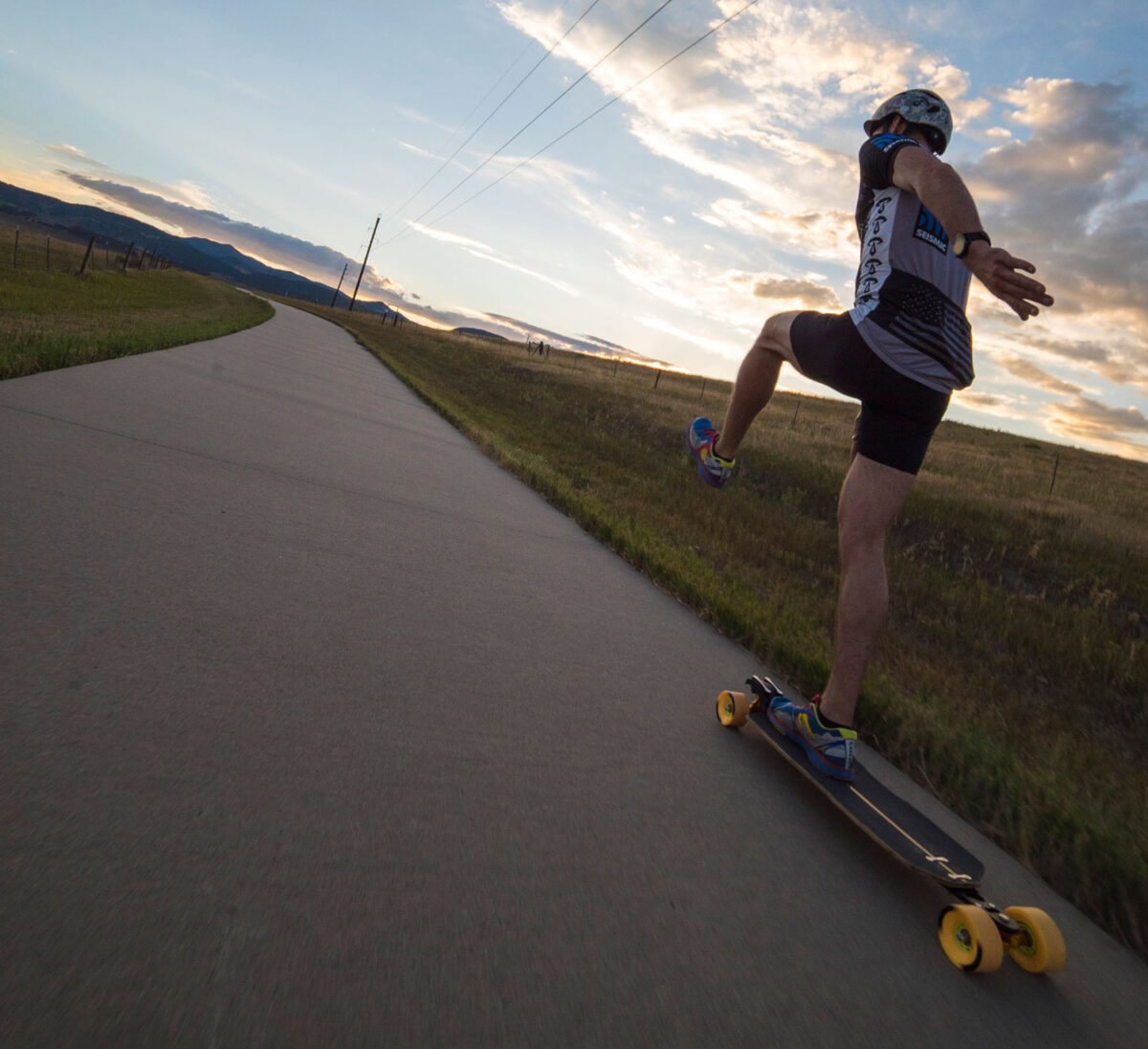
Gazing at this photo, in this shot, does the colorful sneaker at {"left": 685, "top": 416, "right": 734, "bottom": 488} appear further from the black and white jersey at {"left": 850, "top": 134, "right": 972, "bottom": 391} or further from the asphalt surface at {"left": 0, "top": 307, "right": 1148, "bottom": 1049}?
the black and white jersey at {"left": 850, "top": 134, "right": 972, "bottom": 391}

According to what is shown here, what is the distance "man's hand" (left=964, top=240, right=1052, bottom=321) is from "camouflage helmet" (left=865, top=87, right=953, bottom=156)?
2.45 feet

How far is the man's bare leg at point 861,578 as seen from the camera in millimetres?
2498

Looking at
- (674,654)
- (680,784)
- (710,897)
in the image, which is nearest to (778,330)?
(674,654)

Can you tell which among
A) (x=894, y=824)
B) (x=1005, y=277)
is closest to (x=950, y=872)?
(x=894, y=824)

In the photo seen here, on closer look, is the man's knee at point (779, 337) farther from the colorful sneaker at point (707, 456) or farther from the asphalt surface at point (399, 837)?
the asphalt surface at point (399, 837)

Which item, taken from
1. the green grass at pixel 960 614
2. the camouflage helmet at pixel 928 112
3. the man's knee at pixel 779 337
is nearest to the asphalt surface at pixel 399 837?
the green grass at pixel 960 614

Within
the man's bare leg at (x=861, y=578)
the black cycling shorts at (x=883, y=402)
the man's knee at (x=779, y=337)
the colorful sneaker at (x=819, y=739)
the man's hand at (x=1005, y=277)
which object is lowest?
the colorful sneaker at (x=819, y=739)

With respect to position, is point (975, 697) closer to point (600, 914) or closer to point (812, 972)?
point (812, 972)

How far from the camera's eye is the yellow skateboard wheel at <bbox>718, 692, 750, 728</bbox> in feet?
9.33

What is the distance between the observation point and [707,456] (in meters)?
3.61

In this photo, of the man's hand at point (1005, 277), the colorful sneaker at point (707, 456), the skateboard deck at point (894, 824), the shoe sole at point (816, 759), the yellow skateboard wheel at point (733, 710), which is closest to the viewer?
the skateboard deck at point (894, 824)

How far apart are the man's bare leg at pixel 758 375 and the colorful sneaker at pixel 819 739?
3.88ft

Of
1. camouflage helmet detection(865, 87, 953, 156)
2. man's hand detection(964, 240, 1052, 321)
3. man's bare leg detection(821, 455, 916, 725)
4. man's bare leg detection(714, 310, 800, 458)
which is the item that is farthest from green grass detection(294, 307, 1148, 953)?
camouflage helmet detection(865, 87, 953, 156)

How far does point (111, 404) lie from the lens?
216 inches
